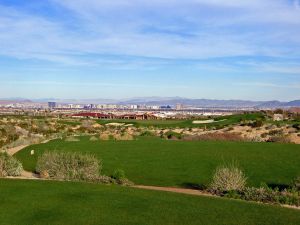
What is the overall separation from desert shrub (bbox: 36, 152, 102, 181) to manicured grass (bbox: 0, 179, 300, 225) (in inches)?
221

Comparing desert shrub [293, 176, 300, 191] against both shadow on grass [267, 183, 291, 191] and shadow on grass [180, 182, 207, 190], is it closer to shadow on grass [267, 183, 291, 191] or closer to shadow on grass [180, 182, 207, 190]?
shadow on grass [267, 183, 291, 191]

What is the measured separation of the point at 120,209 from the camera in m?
14.4

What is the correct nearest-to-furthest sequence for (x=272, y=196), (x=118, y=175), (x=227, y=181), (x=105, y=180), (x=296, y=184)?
(x=272, y=196), (x=296, y=184), (x=227, y=181), (x=105, y=180), (x=118, y=175)

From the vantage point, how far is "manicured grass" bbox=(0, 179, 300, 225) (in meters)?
13.2

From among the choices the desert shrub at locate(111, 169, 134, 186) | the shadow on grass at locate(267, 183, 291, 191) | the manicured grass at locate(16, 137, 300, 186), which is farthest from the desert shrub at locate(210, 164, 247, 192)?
the desert shrub at locate(111, 169, 134, 186)

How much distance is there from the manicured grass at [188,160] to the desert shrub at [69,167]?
1.57 m

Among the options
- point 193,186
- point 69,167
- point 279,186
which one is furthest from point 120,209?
point 69,167

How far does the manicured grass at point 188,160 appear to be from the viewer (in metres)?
23.4

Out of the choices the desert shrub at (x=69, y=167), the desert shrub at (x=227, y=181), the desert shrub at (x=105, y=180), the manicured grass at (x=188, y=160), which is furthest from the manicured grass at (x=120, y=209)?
the manicured grass at (x=188, y=160)

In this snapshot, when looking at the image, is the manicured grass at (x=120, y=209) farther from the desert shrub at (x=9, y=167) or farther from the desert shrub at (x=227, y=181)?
the desert shrub at (x=9, y=167)

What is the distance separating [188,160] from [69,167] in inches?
260

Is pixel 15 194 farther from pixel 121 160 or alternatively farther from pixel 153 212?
pixel 121 160

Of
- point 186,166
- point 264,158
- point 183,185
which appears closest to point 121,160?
point 186,166

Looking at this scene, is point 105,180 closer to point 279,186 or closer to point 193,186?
point 193,186
